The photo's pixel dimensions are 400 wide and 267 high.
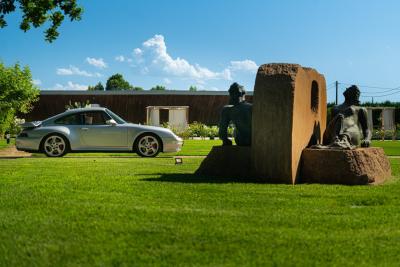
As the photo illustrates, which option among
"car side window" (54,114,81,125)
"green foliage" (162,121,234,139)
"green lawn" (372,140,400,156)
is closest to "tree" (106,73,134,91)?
"green foliage" (162,121,234,139)

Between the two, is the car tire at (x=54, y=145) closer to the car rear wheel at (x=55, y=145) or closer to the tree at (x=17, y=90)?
the car rear wheel at (x=55, y=145)

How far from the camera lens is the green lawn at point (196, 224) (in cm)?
384

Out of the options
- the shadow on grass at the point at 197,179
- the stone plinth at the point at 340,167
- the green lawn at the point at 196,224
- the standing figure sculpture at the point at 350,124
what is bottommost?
the green lawn at the point at 196,224

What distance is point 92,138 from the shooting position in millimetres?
14633

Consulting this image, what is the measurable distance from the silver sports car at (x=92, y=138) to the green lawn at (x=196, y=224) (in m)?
7.02

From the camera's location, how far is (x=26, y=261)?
3.77 m

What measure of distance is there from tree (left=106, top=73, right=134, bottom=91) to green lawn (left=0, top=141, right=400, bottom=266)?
305 feet

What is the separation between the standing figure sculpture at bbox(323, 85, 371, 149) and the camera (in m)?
8.87

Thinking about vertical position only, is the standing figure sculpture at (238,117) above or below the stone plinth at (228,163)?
above

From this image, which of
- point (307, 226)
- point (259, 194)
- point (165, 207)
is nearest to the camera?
point (307, 226)

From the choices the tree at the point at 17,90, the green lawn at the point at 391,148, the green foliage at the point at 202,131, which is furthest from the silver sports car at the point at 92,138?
the tree at the point at 17,90

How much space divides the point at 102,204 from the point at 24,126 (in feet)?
31.5

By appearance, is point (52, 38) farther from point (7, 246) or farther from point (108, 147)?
point (7, 246)

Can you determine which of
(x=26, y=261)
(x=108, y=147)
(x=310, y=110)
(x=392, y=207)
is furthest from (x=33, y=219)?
(x=108, y=147)
